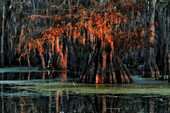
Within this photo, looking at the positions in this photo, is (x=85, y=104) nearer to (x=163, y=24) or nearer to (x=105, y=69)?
(x=105, y=69)

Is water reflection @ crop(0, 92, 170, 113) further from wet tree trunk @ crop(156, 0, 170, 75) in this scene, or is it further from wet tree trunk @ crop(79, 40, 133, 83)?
wet tree trunk @ crop(156, 0, 170, 75)

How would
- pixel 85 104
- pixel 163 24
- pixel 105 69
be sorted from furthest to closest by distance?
pixel 163 24 < pixel 105 69 < pixel 85 104

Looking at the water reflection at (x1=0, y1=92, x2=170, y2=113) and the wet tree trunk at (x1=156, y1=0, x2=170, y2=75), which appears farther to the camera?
the wet tree trunk at (x1=156, y1=0, x2=170, y2=75)

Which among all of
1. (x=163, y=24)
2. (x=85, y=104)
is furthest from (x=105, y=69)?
(x=163, y=24)

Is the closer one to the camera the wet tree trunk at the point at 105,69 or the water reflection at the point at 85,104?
the water reflection at the point at 85,104

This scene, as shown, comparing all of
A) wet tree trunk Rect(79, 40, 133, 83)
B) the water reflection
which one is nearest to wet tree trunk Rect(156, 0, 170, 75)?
wet tree trunk Rect(79, 40, 133, 83)

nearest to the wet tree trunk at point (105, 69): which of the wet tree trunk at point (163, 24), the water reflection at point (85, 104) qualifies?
the water reflection at point (85, 104)

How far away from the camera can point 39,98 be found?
1325 centimetres

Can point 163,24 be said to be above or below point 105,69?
above

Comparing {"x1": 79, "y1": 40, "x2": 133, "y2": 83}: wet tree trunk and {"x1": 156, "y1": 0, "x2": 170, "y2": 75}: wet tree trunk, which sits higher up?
{"x1": 156, "y1": 0, "x2": 170, "y2": 75}: wet tree trunk

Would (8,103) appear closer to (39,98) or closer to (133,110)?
(39,98)

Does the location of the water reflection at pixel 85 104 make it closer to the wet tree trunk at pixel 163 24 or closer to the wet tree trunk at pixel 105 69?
the wet tree trunk at pixel 105 69

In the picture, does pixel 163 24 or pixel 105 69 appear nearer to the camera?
pixel 105 69

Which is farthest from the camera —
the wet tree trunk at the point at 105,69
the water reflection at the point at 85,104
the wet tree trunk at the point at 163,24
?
the wet tree trunk at the point at 163,24
